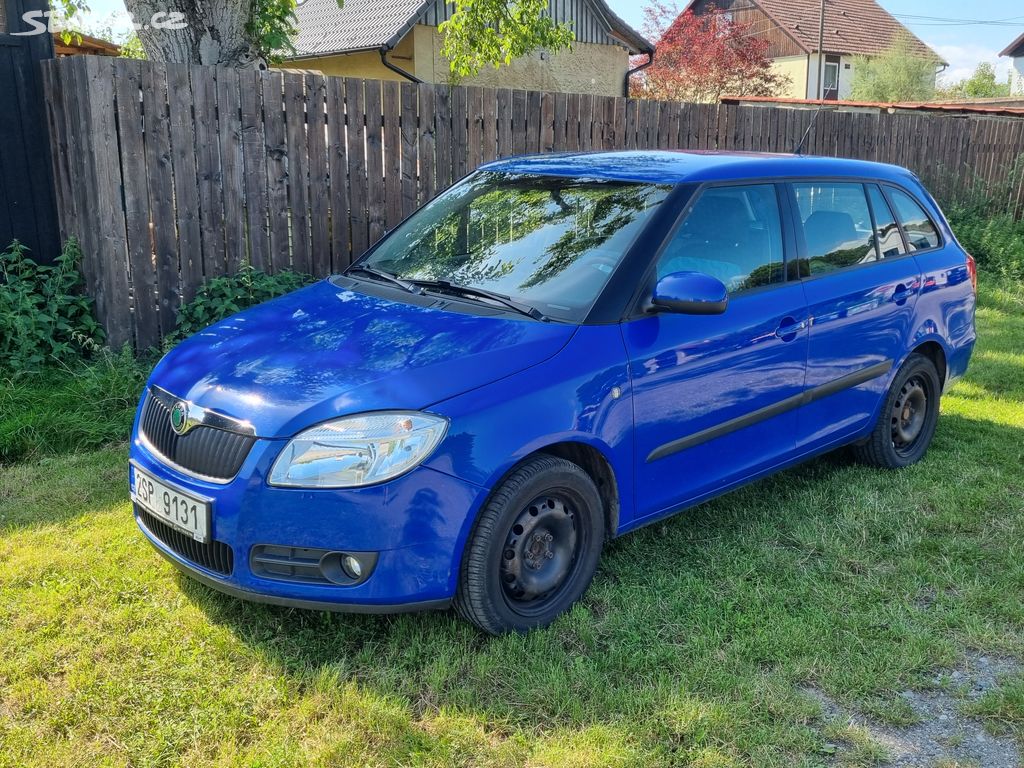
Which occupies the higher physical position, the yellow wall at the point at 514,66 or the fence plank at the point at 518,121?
the yellow wall at the point at 514,66

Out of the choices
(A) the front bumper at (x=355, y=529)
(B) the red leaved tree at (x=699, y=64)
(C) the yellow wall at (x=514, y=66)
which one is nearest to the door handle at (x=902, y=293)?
(A) the front bumper at (x=355, y=529)

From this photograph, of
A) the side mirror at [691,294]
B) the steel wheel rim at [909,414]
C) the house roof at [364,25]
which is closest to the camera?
the side mirror at [691,294]

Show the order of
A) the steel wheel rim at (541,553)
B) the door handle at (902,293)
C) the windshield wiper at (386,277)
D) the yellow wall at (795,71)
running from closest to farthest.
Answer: the steel wheel rim at (541,553) → the windshield wiper at (386,277) → the door handle at (902,293) → the yellow wall at (795,71)

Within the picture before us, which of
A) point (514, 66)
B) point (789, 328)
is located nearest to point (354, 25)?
point (514, 66)

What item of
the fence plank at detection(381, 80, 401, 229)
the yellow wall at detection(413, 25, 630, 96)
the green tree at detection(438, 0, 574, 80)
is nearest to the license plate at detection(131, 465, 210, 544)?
the fence plank at detection(381, 80, 401, 229)

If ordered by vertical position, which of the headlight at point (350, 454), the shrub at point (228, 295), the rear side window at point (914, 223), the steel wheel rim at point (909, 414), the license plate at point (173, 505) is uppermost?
the rear side window at point (914, 223)

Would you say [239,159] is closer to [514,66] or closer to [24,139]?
[24,139]

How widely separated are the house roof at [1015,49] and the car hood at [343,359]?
197 feet

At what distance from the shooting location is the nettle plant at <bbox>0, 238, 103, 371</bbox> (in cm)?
590

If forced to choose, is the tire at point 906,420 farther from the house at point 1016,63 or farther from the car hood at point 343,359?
the house at point 1016,63

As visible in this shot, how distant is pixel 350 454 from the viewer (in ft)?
9.80

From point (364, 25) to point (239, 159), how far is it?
1330 cm

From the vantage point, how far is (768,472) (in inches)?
174

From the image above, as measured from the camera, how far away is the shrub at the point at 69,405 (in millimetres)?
5223
